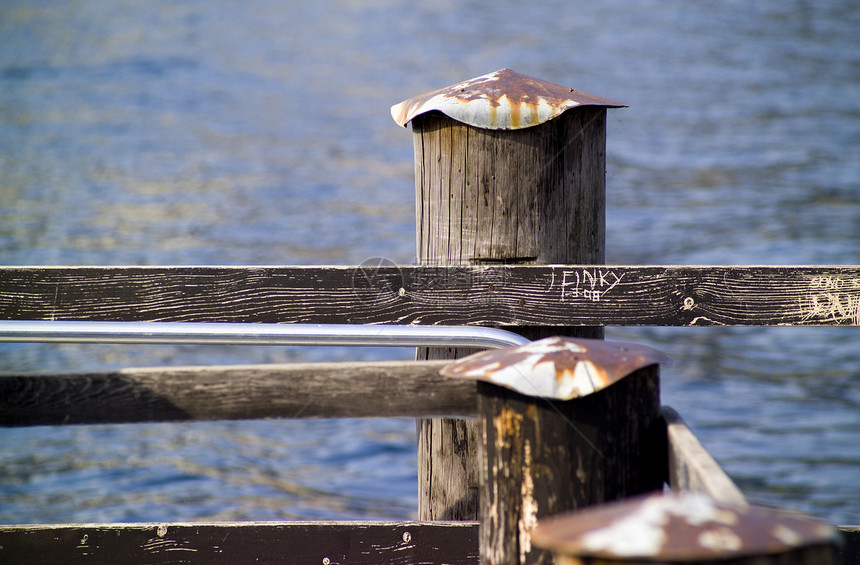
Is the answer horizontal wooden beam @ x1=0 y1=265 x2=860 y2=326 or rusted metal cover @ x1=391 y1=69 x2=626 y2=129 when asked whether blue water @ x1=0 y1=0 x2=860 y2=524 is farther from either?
rusted metal cover @ x1=391 y1=69 x2=626 y2=129

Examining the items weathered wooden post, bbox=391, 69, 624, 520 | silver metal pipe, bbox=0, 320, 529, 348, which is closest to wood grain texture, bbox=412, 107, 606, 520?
weathered wooden post, bbox=391, 69, 624, 520

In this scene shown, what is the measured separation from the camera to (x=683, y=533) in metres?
0.91

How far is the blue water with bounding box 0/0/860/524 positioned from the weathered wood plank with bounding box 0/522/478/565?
3.17 metres

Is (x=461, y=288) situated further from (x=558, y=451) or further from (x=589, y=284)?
(x=558, y=451)

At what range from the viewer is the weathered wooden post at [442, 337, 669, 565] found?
1346 mm

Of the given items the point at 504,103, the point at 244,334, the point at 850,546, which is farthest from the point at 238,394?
the point at 850,546

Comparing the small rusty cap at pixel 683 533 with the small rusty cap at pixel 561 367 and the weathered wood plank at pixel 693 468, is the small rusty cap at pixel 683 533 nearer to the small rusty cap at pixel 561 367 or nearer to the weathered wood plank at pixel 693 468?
the weathered wood plank at pixel 693 468

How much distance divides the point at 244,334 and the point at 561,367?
767mm

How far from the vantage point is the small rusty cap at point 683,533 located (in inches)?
35.0

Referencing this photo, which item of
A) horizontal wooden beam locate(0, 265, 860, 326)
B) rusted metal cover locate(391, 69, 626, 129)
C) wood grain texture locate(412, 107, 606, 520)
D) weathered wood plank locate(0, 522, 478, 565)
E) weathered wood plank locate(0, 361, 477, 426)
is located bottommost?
weathered wood plank locate(0, 522, 478, 565)

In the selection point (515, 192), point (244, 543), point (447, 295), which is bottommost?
point (244, 543)

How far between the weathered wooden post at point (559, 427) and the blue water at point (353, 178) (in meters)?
4.13

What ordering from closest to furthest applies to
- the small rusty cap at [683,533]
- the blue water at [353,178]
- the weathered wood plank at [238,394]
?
the small rusty cap at [683,533], the weathered wood plank at [238,394], the blue water at [353,178]

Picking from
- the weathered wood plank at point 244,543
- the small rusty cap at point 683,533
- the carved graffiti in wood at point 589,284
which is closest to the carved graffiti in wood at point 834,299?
the carved graffiti in wood at point 589,284
